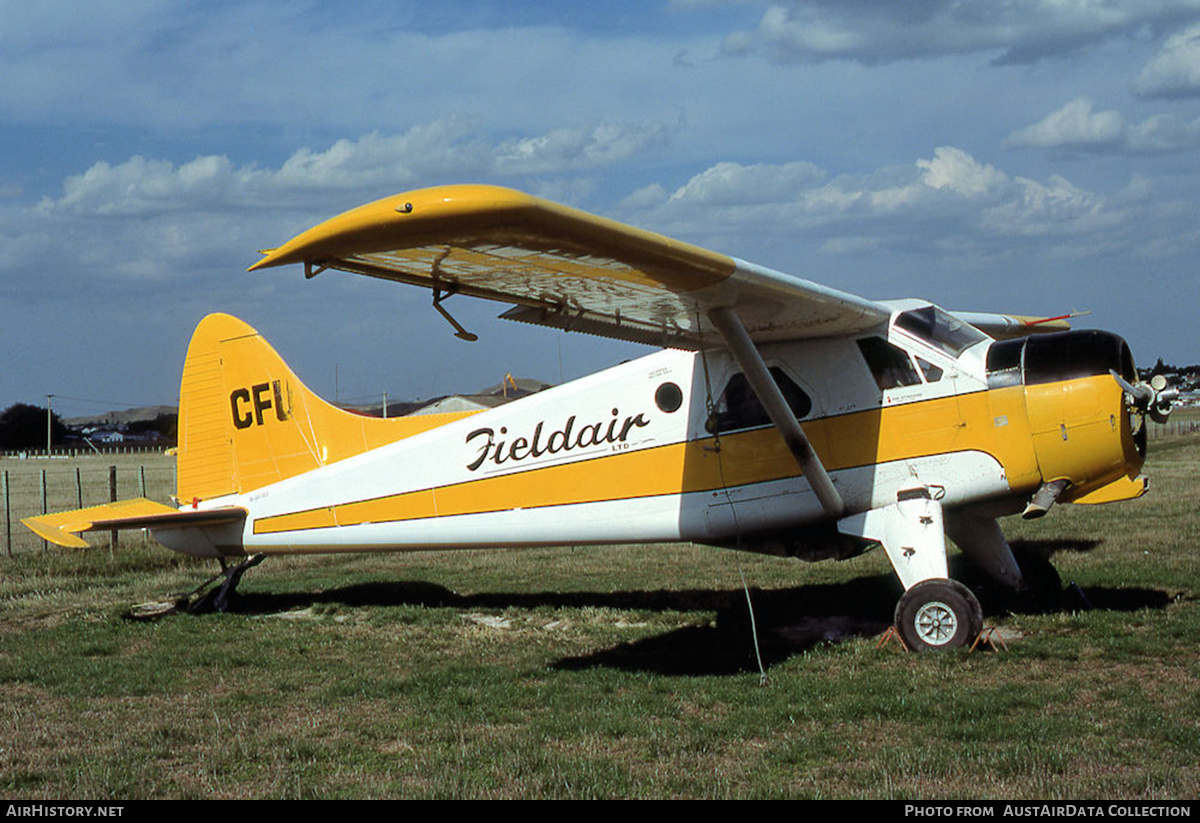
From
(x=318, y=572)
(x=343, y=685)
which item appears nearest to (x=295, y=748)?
(x=343, y=685)

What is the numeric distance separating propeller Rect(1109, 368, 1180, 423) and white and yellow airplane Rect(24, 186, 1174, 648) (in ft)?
0.09

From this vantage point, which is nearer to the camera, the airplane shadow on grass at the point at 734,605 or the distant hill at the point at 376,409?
the airplane shadow on grass at the point at 734,605

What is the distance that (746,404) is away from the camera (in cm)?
907

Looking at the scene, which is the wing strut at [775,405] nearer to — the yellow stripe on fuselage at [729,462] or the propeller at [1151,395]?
the yellow stripe on fuselage at [729,462]

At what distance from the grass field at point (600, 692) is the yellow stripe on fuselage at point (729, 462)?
1.14 m

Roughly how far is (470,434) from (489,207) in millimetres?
5185

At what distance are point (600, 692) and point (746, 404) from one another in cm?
305

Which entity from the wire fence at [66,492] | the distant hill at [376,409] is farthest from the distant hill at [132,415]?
the wire fence at [66,492]

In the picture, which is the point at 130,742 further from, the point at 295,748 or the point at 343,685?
Answer: the point at 343,685

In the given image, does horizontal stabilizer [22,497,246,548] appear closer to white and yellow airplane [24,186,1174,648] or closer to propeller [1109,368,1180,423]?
white and yellow airplane [24,186,1174,648]

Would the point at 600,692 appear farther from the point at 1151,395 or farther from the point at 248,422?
the point at 248,422

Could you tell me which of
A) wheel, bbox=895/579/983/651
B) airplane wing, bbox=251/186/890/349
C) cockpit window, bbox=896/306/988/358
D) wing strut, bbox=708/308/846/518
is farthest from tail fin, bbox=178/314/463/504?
wheel, bbox=895/579/983/651

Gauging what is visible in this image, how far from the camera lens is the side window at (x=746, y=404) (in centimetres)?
895

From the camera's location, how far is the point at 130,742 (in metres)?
6.20
